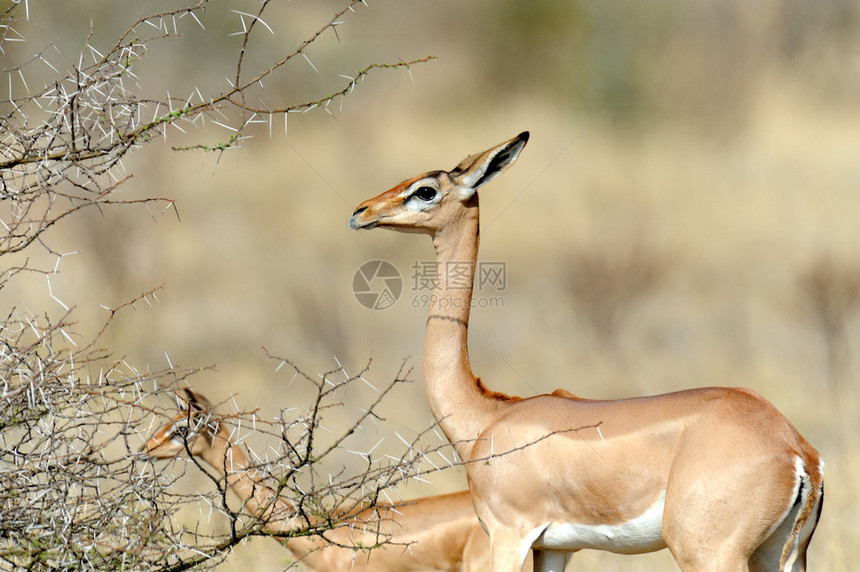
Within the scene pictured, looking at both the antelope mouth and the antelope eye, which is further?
the antelope eye

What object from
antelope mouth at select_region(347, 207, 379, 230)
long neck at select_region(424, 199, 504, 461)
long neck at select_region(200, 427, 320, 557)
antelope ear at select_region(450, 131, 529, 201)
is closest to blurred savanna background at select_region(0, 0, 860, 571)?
long neck at select_region(200, 427, 320, 557)

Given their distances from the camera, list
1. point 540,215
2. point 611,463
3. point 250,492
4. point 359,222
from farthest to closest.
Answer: point 540,215, point 250,492, point 359,222, point 611,463

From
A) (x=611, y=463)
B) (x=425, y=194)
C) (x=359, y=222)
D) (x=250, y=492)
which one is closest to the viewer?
(x=611, y=463)

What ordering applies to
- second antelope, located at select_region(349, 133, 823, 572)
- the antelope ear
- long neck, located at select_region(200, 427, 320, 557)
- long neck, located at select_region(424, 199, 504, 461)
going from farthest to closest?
long neck, located at select_region(200, 427, 320, 557), the antelope ear, long neck, located at select_region(424, 199, 504, 461), second antelope, located at select_region(349, 133, 823, 572)

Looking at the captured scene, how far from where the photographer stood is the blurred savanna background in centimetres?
1183

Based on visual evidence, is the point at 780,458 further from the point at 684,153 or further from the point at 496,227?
the point at 684,153

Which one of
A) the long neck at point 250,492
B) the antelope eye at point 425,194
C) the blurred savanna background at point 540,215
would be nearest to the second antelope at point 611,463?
the antelope eye at point 425,194

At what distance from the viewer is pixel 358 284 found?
16234mm

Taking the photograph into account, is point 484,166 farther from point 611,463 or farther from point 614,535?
point 614,535

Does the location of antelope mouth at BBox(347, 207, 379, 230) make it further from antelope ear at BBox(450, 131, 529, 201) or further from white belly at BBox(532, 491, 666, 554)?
white belly at BBox(532, 491, 666, 554)

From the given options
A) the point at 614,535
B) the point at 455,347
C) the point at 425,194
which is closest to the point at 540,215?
the point at 425,194

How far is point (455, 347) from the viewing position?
4.67 m

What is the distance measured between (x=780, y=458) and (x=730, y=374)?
7.73 meters

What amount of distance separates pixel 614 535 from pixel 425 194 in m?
1.61
